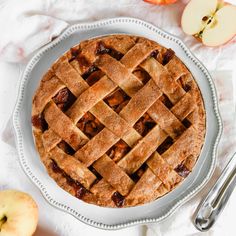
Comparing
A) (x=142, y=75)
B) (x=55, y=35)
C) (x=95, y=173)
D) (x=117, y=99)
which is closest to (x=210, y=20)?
(x=142, y=75)

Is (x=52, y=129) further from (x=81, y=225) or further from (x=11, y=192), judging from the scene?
(x=81, y=225)

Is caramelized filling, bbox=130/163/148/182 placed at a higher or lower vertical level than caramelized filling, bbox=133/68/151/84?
lower

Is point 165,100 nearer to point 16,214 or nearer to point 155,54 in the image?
point 155,54

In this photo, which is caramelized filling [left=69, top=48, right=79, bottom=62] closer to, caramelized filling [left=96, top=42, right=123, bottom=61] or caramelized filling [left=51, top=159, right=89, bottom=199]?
caramelized filling [left=96, top=42, right=123, bottom=61]

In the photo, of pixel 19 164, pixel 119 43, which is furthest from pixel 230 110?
pixel 19 164

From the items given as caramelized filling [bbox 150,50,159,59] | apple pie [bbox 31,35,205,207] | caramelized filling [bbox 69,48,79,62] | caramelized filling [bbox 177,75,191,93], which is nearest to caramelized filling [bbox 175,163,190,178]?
apple pie [bbox 31,35,205,207]

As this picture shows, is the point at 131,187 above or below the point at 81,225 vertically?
above
